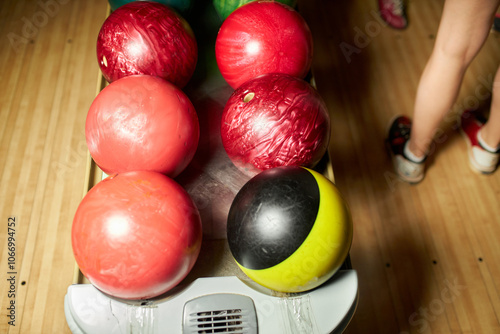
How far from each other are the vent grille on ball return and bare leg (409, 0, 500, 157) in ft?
3.41

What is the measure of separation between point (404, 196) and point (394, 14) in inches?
49.7

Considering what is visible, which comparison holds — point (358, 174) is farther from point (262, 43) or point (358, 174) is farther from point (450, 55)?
point (262, 43)

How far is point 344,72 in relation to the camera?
2.27 metres

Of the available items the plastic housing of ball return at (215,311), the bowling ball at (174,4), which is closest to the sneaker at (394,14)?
the bowling ball at (174,4)

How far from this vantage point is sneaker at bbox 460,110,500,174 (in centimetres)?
189

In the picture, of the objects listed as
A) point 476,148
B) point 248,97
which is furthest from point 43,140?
point 476,148

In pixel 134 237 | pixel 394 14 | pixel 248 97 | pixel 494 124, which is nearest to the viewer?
pixel 134 237

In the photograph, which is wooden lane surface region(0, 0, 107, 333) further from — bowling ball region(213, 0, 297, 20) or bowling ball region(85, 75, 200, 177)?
bowling ball region(213, 0, 297, 20)

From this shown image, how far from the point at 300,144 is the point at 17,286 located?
129 centimetres

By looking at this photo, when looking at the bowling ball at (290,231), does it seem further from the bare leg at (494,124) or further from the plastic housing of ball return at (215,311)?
the bare leg at (494,124)

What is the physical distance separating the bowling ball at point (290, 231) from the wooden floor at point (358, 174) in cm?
73

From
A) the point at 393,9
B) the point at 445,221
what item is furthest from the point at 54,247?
the point at 393,9

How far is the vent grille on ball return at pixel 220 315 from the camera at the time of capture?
101cm

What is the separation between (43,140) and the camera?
1.94 meters
